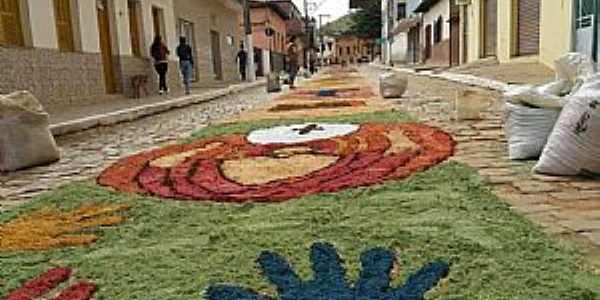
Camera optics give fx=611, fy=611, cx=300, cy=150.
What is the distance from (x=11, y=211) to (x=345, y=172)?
2.20 m

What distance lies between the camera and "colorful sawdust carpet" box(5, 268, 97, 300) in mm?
2271

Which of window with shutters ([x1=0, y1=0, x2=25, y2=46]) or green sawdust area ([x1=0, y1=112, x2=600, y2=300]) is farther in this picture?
window with shutters ([x1=0, y1=0, x2=25, y2=46])

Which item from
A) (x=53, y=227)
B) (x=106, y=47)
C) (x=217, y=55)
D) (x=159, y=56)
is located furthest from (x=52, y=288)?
(x=217, y=55)

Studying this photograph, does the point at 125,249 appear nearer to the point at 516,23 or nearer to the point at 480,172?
the point at 480,172

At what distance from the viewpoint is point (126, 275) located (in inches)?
96.0

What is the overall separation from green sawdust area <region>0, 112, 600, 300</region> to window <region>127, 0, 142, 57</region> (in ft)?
47.1

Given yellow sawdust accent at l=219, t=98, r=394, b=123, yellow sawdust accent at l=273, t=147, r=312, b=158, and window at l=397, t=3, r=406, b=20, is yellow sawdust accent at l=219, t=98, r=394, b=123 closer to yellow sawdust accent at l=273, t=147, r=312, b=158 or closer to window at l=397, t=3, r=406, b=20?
yellow sawdust accent at l=273, t=147, r=312, b=158

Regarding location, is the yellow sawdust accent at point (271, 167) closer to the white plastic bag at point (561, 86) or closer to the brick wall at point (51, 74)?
the white plastic bag at point (561, 86)

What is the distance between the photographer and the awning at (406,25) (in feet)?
139

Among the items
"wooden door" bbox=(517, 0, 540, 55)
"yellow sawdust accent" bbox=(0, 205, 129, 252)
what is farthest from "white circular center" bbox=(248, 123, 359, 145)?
"wooden door" bbox=(517, 0, 540, 55)

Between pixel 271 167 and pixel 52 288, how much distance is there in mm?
2523

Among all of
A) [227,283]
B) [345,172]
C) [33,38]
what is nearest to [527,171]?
[345,172]

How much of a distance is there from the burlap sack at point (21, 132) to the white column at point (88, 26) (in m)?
7.90

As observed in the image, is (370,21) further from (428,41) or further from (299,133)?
(299,133)
